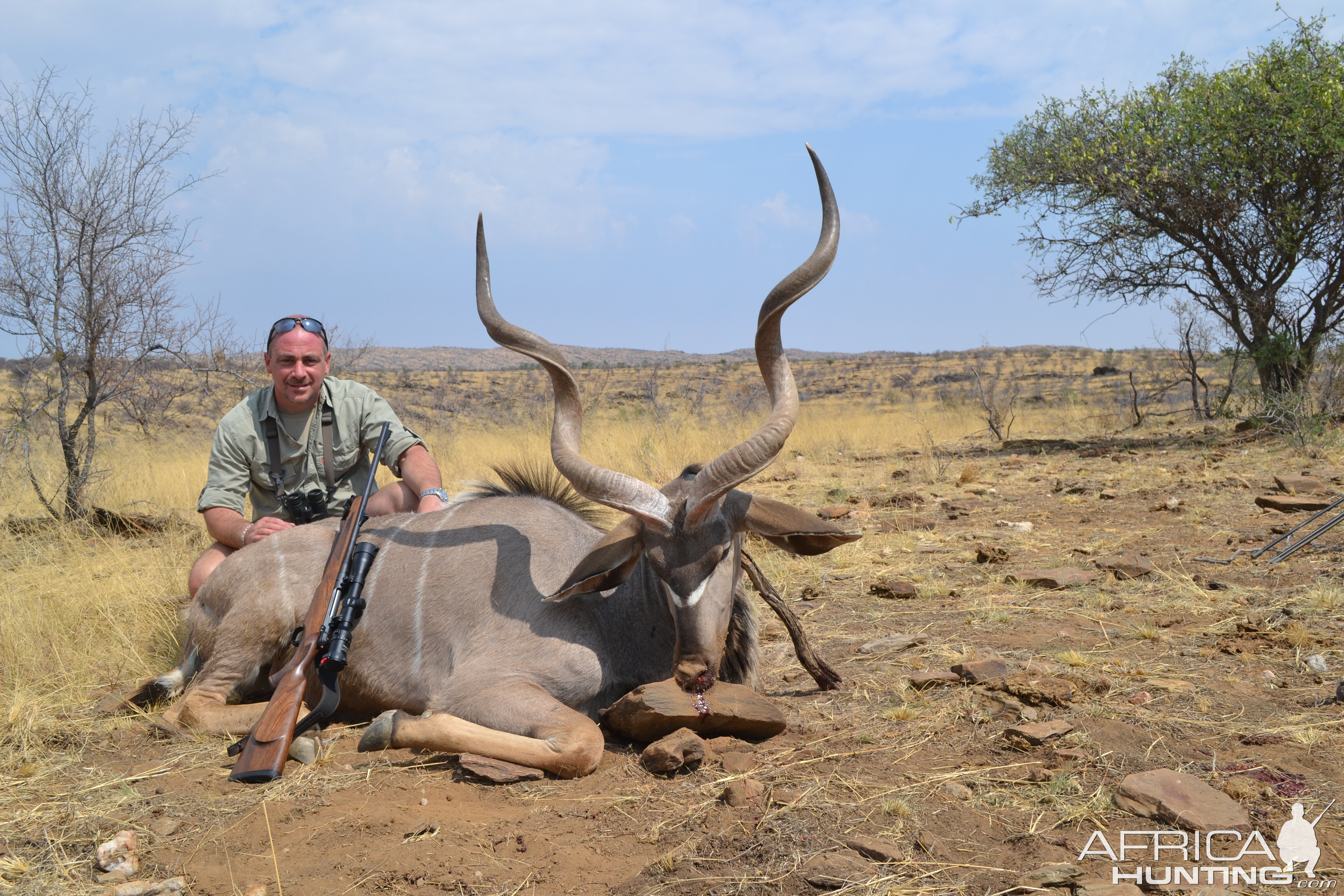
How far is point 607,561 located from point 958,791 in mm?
1716

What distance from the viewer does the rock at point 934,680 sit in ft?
14.7

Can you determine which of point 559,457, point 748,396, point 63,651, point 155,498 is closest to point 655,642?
point 559,457

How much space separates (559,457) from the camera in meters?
4.29

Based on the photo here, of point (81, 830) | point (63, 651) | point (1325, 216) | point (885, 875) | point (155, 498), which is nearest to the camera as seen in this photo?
point (885, 875)

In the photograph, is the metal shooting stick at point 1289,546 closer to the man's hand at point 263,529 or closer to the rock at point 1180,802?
the rock at point 1180,802

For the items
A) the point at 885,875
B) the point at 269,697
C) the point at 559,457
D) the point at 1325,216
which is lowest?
the point at 269,697

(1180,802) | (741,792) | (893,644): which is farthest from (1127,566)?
(741,792)

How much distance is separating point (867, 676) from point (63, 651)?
4788mm

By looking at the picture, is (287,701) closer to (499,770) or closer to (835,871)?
(499,770)

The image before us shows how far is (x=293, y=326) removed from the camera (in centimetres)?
568

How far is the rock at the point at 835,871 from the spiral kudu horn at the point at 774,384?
1.50 m

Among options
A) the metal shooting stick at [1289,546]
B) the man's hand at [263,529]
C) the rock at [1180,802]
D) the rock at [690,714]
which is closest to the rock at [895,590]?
the metal shooting stick at [1289,546]

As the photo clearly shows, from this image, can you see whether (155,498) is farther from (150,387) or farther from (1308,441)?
(1308,441)

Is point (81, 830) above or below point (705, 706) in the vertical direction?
below
